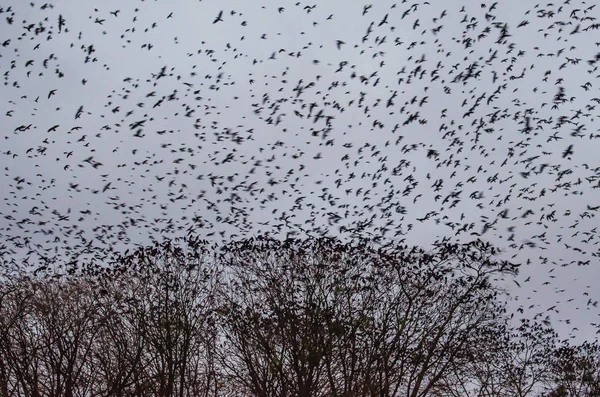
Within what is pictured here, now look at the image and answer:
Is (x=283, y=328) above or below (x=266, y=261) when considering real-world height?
below

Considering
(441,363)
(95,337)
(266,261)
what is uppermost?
(266,261)

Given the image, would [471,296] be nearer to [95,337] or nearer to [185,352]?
[185,352]

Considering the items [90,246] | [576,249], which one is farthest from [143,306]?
[576,249]

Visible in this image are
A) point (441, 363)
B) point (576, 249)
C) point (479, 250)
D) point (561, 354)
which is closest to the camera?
point (576, 249)

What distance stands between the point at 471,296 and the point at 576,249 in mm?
5383

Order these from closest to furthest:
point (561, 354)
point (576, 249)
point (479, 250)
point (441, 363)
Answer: point (576, 249) → point (479, 250) → point (441, 363) → point (561, 354)

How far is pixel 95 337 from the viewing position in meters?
25.9

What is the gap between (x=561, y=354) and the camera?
111 ft

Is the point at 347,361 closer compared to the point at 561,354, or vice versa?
the point at 347,361

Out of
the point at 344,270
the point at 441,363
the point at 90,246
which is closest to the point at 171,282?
the point at 90,246

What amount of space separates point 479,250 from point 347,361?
7094 mm

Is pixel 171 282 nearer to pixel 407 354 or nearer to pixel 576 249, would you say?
pixel 407 354

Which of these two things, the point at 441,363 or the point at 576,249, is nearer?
the point at 576,249

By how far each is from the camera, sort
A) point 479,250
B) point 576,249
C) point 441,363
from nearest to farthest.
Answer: point 576,249, point 479,250, point 441,363
